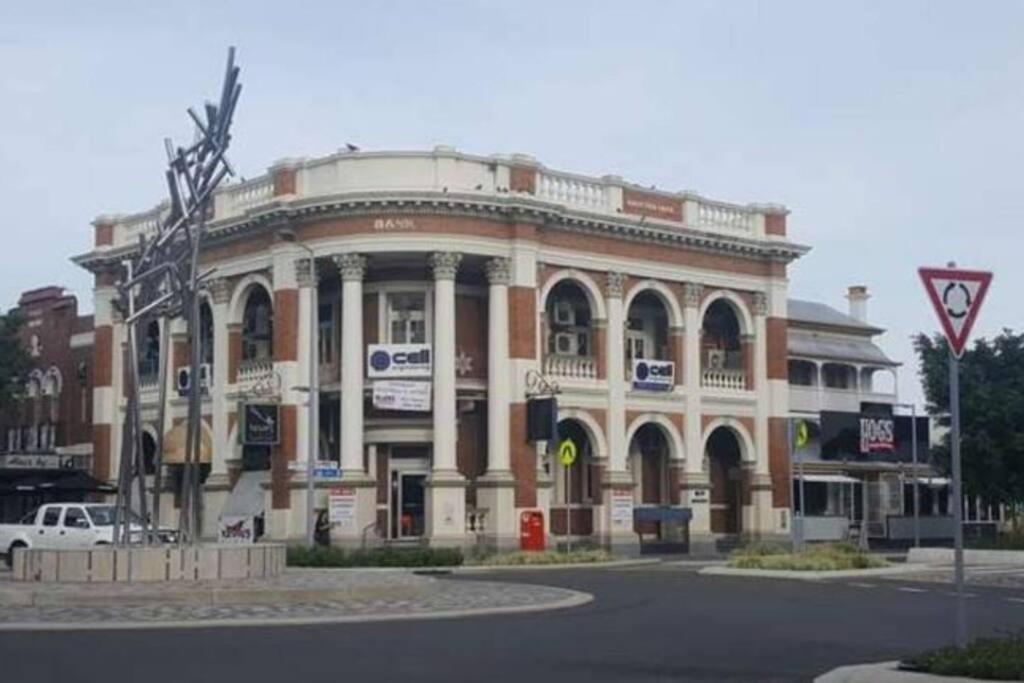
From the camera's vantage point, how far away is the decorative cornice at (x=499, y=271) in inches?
1924

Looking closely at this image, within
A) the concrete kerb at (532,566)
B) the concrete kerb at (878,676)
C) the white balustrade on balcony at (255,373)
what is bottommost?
the concrete kerb at (532,566)

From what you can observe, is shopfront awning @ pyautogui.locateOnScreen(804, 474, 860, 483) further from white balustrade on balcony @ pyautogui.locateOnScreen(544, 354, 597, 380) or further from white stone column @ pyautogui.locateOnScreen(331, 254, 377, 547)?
white stone column @ pyautogui.locateOnScreen(331, 254, 377, 547)

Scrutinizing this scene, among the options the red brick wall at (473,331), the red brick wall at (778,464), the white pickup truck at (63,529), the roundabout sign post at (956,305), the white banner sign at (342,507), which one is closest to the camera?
the roundabout sign post at (956,305)

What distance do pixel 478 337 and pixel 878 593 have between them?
24.2m

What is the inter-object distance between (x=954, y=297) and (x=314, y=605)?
1242cm

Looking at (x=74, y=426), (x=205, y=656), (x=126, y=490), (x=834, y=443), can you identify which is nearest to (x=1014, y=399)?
(x=834, y=443)

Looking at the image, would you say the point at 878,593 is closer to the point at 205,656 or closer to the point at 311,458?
the point at 205,656

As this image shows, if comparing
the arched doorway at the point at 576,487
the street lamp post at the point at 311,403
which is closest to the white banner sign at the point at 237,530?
the street lamp post at the point at 311,403

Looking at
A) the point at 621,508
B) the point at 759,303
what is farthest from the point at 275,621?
the point at 759,303

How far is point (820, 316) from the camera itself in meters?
70.4

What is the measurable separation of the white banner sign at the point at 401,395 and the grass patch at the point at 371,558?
775cm

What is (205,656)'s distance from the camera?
1603cm

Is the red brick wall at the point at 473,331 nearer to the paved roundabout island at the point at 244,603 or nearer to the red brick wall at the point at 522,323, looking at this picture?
the red brick wall at the point at 522,323

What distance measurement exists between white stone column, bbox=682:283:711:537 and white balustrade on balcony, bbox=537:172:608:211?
4.87 m
